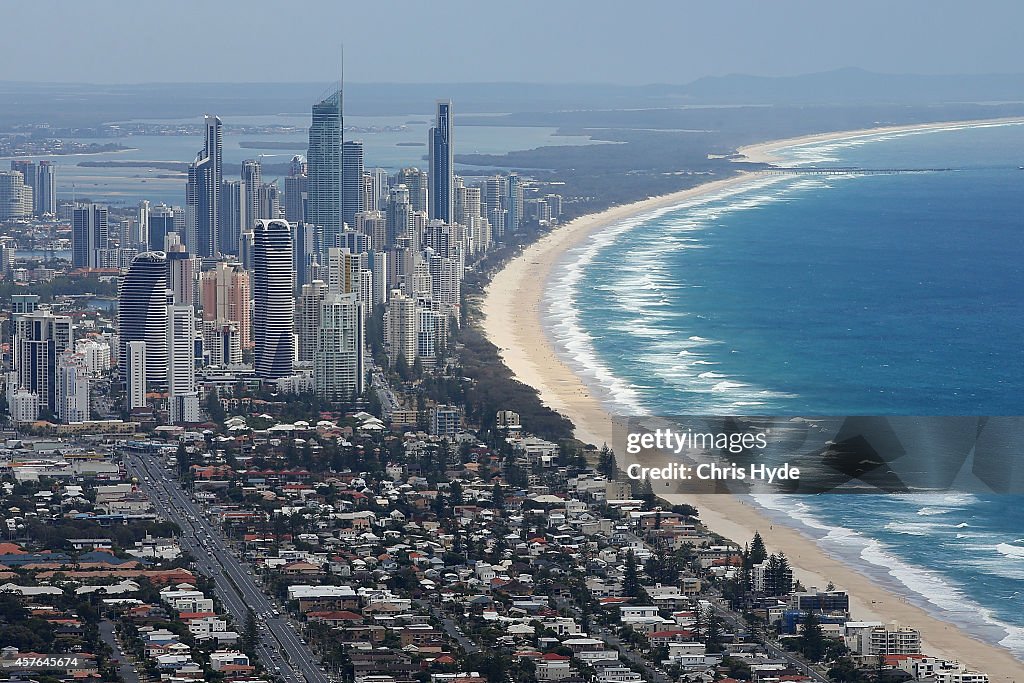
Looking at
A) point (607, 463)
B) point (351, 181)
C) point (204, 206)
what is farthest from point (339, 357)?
point (351, 181)

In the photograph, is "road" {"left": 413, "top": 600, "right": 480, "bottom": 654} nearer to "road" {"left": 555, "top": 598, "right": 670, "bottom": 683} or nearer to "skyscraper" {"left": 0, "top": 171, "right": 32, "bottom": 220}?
"road" {"left": 555, "top": 598, "right": 670, "bottom": 683}

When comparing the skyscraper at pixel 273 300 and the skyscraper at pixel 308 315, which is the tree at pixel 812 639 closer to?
the skyscraper at pixel 273 300

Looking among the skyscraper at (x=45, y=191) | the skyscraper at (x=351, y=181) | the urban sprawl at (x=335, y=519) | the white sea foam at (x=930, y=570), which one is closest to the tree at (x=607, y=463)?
the urban sprawl at (x=335, y=519)

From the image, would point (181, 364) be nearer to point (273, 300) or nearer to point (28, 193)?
point (273, 300)

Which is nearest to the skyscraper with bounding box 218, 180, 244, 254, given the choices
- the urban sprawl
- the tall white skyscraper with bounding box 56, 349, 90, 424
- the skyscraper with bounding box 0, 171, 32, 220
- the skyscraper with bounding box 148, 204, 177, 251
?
the skyscraper with bounding box 148, 204, 177, 251

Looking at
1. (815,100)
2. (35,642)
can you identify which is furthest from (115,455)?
(815,100)

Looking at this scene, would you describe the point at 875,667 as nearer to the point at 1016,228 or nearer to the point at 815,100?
the point at 1016,228
